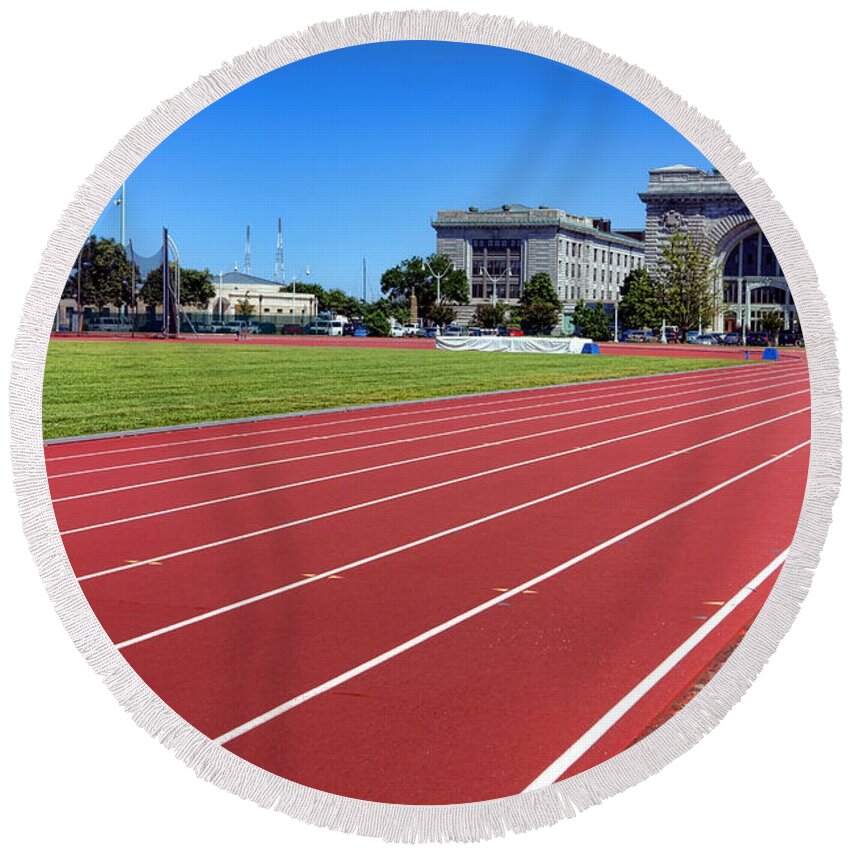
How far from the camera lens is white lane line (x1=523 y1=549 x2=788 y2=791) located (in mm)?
2830

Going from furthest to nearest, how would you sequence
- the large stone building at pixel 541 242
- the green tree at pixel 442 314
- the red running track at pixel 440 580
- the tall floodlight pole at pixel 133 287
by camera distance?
the green tree at pixel 442 314, the tall floodlight pole at pixel 133 287, the large stone building at pixel 541 242, the red running track at pixel 440 580

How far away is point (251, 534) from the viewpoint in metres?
4.38

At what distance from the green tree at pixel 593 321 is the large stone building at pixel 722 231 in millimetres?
346

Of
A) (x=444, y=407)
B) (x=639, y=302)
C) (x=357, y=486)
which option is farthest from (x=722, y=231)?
(x=444, y=407)

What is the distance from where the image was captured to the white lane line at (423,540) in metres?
3.76

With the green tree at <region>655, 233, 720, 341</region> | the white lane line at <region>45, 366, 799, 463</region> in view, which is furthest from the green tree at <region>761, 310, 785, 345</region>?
the white lane line at <region>45, 366, 799, 463</region>

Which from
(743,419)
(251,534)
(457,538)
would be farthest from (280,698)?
(743,419)

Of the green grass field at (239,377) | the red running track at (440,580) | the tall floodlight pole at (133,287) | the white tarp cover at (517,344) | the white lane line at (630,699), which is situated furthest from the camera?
the green grass field at (239,377)

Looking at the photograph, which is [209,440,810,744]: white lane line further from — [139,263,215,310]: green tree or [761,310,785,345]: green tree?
[139,263,215,310]: green tree

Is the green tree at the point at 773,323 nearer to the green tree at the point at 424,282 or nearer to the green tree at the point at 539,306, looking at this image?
the green tree at the point at 539,306

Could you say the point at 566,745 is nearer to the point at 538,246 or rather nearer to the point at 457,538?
the point at 538,246

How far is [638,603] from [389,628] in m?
0.82

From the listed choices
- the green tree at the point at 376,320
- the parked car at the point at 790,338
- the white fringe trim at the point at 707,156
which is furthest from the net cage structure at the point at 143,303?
the parked car at the point at 790,338

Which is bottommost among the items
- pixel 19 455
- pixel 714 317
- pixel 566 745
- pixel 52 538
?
pixel 566 745
